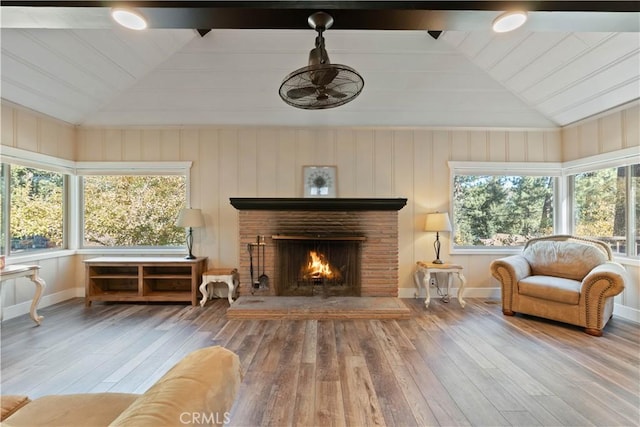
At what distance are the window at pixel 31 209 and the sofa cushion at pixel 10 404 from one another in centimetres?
341

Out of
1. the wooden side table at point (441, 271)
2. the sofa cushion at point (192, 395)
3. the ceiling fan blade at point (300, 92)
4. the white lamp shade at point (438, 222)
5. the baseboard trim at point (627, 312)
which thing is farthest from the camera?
the white lamp shade at point (438, 222)

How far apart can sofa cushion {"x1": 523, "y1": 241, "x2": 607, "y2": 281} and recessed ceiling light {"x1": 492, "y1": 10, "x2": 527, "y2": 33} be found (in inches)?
112

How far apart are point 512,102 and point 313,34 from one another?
9.64 ft

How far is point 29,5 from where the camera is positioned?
190cm

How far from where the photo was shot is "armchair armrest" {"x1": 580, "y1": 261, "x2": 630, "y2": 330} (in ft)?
9.31

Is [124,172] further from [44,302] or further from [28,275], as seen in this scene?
[44,302]

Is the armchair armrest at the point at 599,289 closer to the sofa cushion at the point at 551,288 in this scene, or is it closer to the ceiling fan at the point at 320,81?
the sofa cushion at the point at 551,288

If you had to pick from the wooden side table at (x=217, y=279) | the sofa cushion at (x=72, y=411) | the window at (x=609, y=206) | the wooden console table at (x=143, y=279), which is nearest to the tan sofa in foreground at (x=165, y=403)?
the sofa cushion at (x=72, y=411)

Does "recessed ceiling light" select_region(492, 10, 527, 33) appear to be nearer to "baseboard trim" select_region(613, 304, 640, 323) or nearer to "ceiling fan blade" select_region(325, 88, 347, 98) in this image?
"ceiling fan blade" select_region(325, 88, 347, 98)

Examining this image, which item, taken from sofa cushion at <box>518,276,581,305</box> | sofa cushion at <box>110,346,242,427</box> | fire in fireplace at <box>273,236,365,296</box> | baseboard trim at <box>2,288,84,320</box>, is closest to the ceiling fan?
sofa cushion at <box>110,346,242,427</box>

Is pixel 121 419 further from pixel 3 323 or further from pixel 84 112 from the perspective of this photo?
pixel 84 112

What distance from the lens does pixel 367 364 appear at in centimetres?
→ 231

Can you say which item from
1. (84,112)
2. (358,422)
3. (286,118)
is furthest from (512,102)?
(84,112)

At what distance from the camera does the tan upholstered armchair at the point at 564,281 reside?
290 cm
